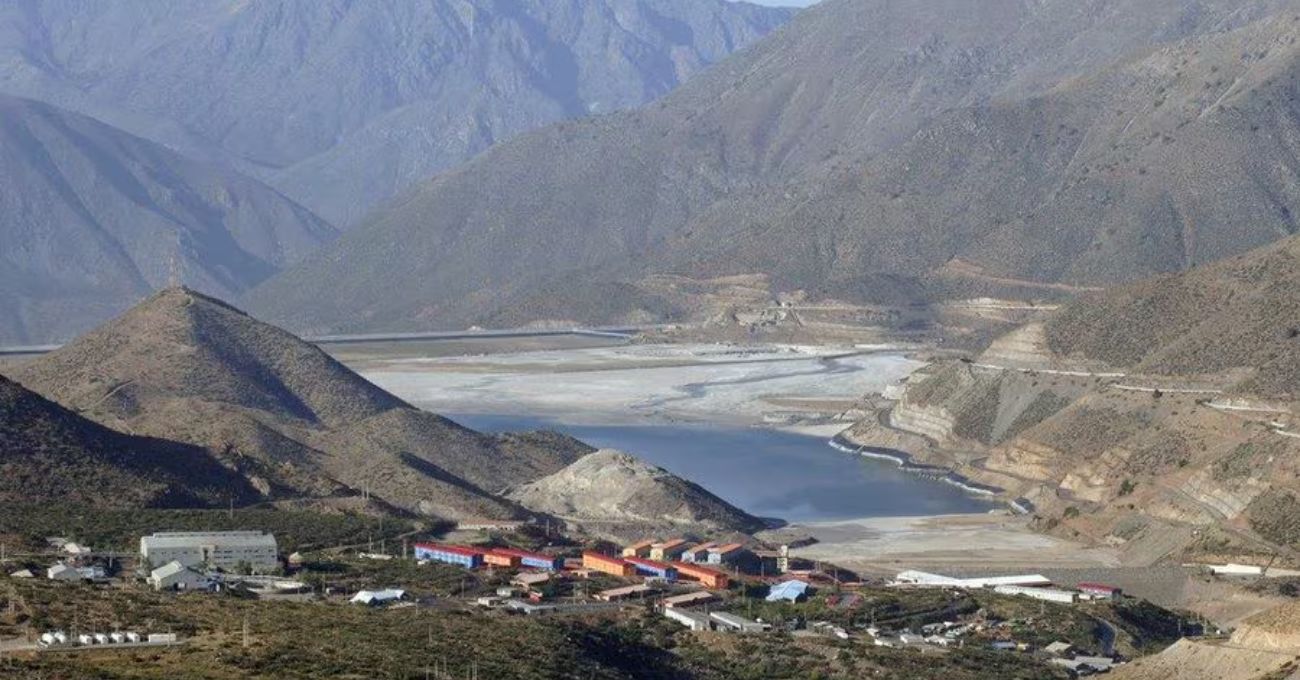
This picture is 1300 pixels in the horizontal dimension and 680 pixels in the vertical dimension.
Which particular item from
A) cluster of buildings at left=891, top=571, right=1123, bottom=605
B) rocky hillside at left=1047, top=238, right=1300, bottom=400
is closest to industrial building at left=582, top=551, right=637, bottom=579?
cluster of buildings at left=891, top=571, right=1123, bottom=605

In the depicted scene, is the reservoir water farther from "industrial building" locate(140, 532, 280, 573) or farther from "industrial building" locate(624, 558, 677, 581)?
"industrial building" locate(140, 532, 280, 573)

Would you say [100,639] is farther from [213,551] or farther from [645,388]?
[645,388]

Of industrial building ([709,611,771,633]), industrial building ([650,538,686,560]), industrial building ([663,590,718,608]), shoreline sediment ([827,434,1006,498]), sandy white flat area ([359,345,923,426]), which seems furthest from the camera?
sandy white flat area ([359,345,923,426])

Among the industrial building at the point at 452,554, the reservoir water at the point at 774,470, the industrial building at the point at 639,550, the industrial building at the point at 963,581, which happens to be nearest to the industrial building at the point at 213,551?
the industrial building at the point at 452,554

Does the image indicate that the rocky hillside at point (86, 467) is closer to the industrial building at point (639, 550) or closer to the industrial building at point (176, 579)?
the industrial building at point (639, 550)

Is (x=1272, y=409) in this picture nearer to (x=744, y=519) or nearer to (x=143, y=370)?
(x=744, y=519)

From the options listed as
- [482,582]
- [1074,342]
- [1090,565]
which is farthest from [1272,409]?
[482,582]
